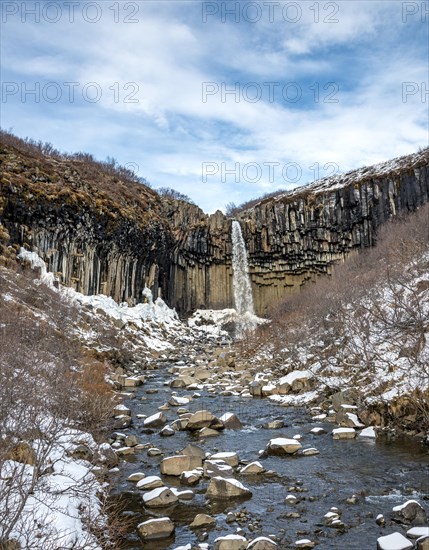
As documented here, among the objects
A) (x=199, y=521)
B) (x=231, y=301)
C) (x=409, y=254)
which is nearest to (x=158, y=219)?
(x=231, y=301)

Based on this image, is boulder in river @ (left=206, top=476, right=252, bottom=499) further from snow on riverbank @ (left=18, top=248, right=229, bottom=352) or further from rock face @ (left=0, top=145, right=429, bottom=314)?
rock face @ (left=0, top=145, right=429, bottom=314)

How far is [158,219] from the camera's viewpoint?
4753cm

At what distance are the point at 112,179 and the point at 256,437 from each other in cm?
4229

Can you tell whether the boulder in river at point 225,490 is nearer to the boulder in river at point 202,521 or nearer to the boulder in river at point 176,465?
the boulder in river at point 202,521

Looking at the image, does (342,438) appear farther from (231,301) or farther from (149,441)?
(231,301)

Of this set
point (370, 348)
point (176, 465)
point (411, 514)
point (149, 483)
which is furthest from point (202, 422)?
point (370, 348)

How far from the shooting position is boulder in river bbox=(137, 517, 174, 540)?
7289mm

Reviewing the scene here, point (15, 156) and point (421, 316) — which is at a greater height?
point (15, 156)

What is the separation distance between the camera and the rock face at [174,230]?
32.8 meters

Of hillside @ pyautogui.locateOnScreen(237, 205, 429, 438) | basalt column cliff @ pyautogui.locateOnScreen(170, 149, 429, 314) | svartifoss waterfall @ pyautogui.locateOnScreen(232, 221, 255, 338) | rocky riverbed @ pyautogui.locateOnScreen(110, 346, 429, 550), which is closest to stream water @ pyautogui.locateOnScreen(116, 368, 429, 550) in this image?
rocky riverbed @ pyautogui.locateOnScreen(110, 346, 429, 550)

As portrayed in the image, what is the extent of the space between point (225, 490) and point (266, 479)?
4.28 feet

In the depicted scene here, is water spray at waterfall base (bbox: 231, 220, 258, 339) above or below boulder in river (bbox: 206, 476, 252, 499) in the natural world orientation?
above

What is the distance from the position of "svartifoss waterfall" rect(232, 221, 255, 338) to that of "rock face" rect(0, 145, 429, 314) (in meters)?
0.64

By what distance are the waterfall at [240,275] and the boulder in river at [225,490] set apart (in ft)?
145
